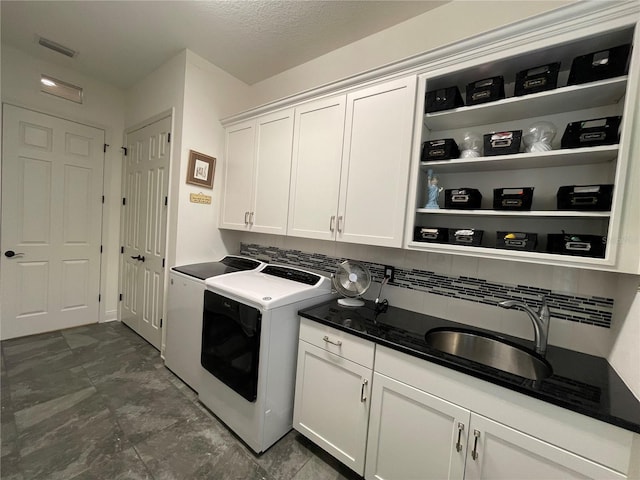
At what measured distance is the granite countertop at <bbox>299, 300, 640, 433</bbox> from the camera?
2.81 ft

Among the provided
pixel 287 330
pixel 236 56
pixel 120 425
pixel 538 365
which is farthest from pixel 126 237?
pixel 538 365

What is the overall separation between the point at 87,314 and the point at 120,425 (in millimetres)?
2016

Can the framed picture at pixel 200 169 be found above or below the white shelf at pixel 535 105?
below

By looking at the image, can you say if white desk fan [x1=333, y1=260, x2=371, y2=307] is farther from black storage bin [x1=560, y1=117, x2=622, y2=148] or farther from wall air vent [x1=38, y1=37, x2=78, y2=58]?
wall air vent [x1=38, y1=37, x2=78, y2=58]

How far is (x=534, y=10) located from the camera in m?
1.44

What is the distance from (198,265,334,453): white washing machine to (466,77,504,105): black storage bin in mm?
1446

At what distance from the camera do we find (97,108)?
9.77 ft

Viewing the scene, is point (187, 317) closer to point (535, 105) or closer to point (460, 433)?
point (460, 433)

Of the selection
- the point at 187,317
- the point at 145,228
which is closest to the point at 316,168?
the point at 187,317

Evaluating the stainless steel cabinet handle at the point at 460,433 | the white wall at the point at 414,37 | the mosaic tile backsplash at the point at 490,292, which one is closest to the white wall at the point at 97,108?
the white wall at the point at 414,37

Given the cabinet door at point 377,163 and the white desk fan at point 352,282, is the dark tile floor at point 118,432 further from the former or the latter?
the cabinet door at point 377,163

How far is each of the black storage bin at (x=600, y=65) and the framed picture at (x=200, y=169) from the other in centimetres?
257

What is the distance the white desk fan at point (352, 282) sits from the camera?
1754 millimetres

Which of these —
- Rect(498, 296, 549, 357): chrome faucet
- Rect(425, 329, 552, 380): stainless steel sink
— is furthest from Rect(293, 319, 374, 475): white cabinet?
Rect(498, 296, 549, 357): chrome faucet
